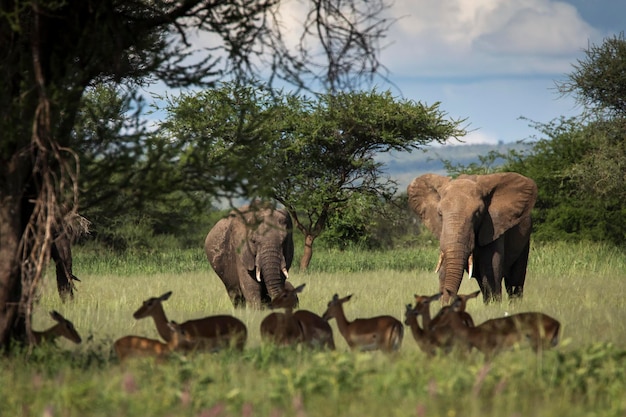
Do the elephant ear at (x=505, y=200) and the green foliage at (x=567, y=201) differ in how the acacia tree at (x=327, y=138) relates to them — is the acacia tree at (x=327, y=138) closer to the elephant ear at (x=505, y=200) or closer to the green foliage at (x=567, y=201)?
the green foliage at (x=567, y=201)

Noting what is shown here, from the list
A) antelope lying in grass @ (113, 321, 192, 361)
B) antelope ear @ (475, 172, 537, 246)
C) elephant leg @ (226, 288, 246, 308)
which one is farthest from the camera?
elephant leg @ (226, 288, 246, 308)

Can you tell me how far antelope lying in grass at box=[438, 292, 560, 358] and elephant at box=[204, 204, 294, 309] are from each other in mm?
6285

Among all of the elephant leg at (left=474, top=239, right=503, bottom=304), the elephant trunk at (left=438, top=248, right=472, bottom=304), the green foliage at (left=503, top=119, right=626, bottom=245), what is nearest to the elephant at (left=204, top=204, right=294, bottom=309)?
the elephant trunk at (left=438, top=248, right=472, bottom=304)

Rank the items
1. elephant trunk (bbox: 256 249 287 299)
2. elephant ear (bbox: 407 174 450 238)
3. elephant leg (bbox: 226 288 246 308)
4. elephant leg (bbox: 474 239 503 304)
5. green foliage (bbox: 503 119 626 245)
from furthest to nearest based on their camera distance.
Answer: green foliage (bbox: 503 119 626 245) < elephant leg (bbox: 226 288 246 308) < elephant ear (bbox: 407 174 450 238) < elephant leg (bbox: 474 239 503 304) < elephant trunk (bbox: 256 249 287 299)

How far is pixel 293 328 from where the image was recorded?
33.1 ft

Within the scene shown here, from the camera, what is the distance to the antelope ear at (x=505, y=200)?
57.6 ft

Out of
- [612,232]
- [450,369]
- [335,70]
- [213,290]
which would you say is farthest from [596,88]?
[450,369]

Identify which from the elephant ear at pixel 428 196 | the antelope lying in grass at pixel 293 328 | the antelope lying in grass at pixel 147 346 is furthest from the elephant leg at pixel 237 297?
the antelope lying in grass at pixel 147 346

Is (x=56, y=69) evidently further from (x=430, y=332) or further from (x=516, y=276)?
(x=516, y=276)

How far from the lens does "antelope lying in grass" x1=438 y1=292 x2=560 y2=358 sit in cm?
945

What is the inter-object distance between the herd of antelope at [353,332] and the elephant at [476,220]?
623cm

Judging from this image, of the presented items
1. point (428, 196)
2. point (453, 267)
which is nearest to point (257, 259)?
point (453, 267)

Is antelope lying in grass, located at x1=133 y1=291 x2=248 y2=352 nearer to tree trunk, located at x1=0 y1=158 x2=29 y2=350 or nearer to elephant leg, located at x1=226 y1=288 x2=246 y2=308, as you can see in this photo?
tree trunk, located at x1=0 y1=158 x2=29 y2=350

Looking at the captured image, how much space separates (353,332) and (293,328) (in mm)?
632
